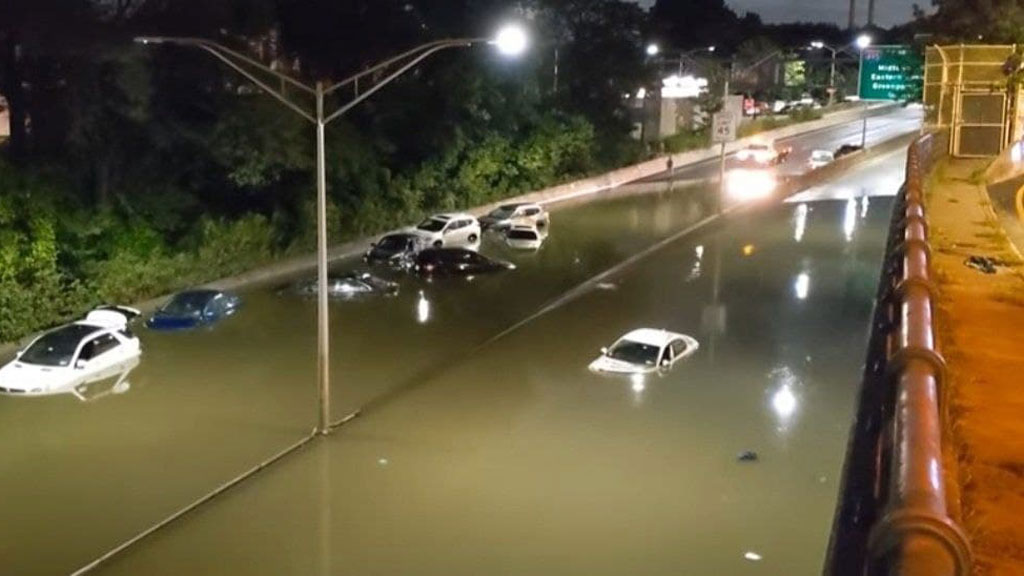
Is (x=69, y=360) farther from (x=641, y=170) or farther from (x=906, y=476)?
(x=641, y=170)

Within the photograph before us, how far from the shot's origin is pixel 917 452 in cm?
438

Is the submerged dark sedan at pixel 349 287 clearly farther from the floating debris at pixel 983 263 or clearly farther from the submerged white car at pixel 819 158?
the submerged white car at pixel 819 158

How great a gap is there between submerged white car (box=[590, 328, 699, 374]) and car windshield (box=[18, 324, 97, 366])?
37.2ft

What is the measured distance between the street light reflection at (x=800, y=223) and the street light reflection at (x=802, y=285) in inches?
334

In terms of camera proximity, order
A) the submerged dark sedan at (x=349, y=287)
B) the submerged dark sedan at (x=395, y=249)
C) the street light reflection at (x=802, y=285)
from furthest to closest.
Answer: the submerged dark sedan at (x=395, y=249) → the street light reflection at (x=802, y=285) → the submerged dark sedan at (x=349, y=287)

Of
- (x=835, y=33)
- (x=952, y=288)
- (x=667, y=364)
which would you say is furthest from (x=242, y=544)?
(x=835, y=33)

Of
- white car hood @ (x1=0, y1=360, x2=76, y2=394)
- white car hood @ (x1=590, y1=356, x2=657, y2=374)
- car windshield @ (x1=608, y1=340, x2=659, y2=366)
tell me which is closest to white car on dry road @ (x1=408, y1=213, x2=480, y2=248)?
car windshield @ (x1=608, y1=340, x2=659, y2=366)

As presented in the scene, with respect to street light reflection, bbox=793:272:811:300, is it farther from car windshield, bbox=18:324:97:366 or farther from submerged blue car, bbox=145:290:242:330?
car windshield, bbox=18:324:97:366

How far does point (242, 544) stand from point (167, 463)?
3.93 metres

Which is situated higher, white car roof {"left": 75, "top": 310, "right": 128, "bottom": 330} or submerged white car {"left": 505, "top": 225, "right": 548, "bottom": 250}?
white car roof {"left": 75, "top": 310, "right": 128, "bottom": 330}

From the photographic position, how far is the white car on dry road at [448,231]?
4361 centimetres

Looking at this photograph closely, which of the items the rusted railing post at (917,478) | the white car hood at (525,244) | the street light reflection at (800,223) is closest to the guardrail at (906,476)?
the rusted railing post at (917,478)

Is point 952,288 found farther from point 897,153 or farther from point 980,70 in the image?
point 897,153

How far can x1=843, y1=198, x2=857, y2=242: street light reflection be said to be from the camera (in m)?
49.3
